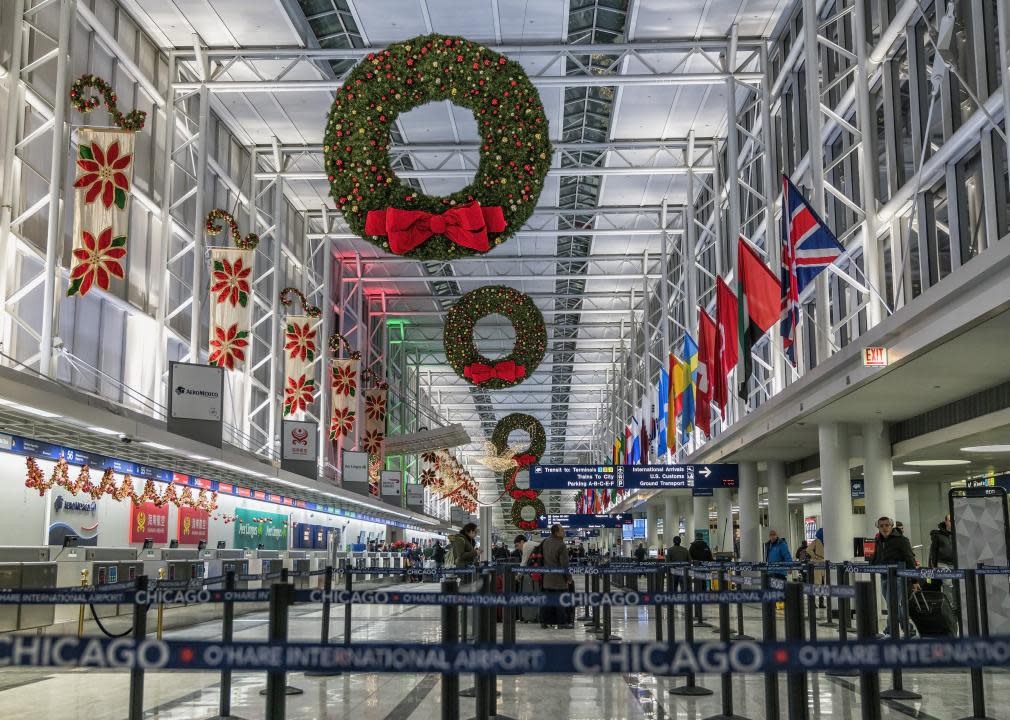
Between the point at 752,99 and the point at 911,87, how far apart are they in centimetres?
1286

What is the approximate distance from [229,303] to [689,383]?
13722 millimetres

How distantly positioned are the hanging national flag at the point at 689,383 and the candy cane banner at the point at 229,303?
12.9 m

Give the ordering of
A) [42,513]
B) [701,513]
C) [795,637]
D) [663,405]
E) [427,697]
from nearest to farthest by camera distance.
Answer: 1. [795,637]
2. [427,697]
3. [42,513]
4. [663,405]
5. [701,513]

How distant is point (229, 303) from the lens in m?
23.4

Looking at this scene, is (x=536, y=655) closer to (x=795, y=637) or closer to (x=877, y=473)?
(x=795, y=637)

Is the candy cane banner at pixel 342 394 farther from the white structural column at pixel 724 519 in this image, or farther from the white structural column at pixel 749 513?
the white structural column at pixel 749 513

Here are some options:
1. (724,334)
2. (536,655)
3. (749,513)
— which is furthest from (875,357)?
(749,513)

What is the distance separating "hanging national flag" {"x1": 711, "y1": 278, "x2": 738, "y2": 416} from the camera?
77.7 feet

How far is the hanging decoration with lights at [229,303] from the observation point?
2330cm

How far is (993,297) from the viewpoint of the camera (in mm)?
10664

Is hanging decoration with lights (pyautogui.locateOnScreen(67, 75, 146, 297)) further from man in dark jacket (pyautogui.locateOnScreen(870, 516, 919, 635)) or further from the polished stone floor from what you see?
man in dark jacket (pyautogui.locateOnScreen(870, 516, 919, 635))

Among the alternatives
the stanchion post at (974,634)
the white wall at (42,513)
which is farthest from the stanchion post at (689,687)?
the white wall at (42,513)

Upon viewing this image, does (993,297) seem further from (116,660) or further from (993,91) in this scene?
(116,660)

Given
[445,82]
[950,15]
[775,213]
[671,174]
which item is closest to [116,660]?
[445,82]
